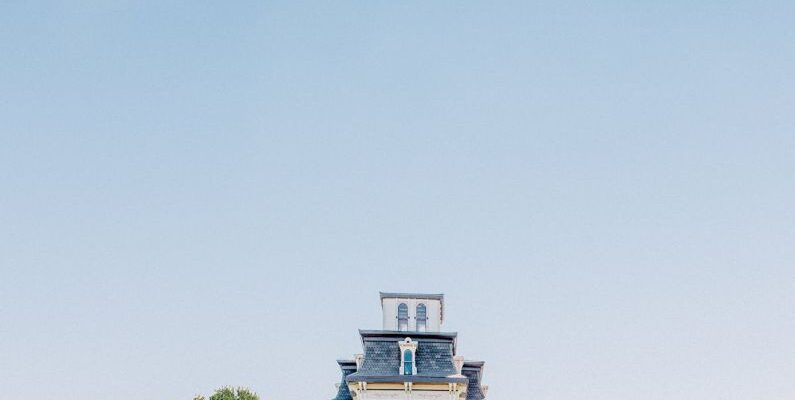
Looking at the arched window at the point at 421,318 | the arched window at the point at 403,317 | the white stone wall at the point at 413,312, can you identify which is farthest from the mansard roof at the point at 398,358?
the arched window at the point at 421,318

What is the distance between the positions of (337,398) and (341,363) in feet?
7.41

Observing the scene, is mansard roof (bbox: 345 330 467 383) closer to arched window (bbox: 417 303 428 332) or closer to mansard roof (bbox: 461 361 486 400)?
mansard roof (bbox: 461 361 486 400)

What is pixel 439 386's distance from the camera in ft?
129

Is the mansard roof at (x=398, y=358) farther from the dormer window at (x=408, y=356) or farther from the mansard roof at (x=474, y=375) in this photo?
the mansard roof at (x=474, y=375)

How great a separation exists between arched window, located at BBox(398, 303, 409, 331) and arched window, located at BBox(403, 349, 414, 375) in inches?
130

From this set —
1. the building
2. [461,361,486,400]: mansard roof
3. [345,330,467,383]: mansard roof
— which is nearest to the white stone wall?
the building

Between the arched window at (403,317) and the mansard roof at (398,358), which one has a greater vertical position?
the arched window at (403,317)

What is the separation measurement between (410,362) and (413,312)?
4419mm

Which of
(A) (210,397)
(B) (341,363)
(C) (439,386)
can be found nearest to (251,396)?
(A) (210,397)

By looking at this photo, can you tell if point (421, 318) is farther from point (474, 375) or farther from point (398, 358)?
point (474, 375)

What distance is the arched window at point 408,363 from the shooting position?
132 feet

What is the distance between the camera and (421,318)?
44.2 meters

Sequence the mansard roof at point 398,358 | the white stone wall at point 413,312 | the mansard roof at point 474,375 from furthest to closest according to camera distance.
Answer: the white stone wall at point 413,312
the mansard roof at point 474,375
the mansard roof at point 398,358

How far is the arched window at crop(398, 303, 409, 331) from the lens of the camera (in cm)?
4391
